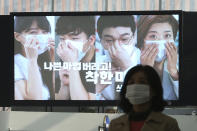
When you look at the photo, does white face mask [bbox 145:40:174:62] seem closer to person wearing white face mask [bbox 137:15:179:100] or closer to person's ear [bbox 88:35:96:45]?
person wearing white face mask [bbox 137:15:179:100]

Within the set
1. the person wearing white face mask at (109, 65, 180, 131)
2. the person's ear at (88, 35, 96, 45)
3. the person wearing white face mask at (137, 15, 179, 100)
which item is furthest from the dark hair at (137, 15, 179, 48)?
the person wearing white face mask at (109, 65, 180, 131)

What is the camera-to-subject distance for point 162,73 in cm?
394

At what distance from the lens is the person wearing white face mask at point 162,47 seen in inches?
155

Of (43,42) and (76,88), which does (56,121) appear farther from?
(43,42)

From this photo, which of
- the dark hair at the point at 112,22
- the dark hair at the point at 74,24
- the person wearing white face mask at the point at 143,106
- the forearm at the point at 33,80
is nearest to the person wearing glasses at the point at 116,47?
the dark hair at the point at 112,22

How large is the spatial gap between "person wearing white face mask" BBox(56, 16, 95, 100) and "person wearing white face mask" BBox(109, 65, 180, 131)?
2136mm

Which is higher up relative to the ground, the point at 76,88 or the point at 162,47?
the point at 162,47

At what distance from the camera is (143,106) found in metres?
1.81

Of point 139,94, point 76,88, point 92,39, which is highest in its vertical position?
point 92,39

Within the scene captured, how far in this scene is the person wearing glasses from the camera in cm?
397

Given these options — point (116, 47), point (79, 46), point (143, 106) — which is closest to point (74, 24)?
point (79, 46)

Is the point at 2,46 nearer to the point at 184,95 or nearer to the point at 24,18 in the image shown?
the point at 24,18

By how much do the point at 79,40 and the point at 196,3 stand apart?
76.8 inches

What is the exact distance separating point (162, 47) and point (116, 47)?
46 cm
